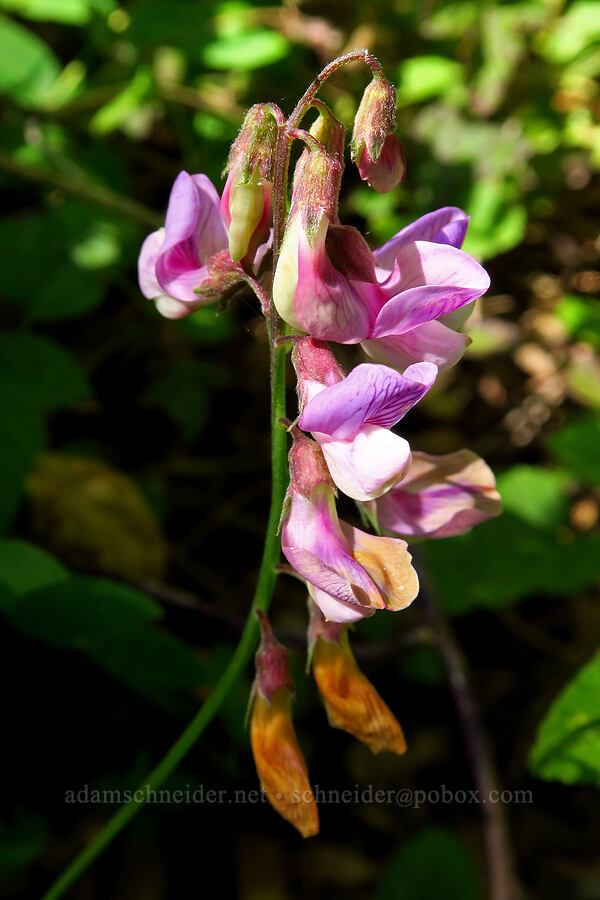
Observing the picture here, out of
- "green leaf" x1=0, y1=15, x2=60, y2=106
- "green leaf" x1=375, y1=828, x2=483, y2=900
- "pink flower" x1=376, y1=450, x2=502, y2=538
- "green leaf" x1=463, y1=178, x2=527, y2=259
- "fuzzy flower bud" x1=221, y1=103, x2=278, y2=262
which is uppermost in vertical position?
"green leaf" x1=0, y1=15, x2=60, y2=106

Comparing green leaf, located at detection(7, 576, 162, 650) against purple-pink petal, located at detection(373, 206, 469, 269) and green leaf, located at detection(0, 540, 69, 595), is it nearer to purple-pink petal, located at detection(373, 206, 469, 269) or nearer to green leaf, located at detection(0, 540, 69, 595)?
green leaf, located at detection(0, 540, 69, 595)

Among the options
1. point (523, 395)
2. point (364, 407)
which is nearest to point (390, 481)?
point (364, 407)

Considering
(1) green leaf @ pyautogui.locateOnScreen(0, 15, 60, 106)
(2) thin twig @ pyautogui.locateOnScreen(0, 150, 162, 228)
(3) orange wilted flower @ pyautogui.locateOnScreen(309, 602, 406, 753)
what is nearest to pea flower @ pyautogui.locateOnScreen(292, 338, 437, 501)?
(3) orange wilted flower @ pyautogui.locateOnScreen(309, 602, 406, 753)

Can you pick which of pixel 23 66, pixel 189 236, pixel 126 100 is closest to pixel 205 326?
pixel 126 100

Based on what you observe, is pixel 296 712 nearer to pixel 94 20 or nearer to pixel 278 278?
pixel 278 278

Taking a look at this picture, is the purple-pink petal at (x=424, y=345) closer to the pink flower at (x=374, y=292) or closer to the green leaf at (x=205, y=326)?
the pink flower at (x=374, y=292)
